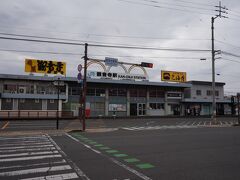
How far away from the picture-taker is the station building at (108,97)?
Answer: 132ft

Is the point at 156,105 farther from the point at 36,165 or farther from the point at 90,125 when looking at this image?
the point at 36,165

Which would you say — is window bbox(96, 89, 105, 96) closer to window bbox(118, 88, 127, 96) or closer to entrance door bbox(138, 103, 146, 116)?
window bbox(118, 88, 127, 96)

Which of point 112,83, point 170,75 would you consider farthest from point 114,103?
point 170,75

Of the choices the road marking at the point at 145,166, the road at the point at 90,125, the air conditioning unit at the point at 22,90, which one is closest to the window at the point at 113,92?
the air conditioning unit at the point at 22,90

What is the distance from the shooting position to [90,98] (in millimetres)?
45469

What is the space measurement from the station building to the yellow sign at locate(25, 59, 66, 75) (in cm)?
106

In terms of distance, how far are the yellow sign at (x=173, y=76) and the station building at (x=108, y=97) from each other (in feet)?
3.82

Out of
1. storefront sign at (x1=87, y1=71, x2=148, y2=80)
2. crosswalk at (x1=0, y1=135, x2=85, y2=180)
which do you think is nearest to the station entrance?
storefront sign at (x1=87, y1=71, x2=148, y2=80)

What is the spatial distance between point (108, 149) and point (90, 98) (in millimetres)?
34145

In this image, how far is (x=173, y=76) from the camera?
168ft

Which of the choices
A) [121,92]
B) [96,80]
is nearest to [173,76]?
[121,92]

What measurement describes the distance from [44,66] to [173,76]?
25.0 m

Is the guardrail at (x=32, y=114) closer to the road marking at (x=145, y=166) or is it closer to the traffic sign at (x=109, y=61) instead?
the traffic sign at (x=109, y=61)

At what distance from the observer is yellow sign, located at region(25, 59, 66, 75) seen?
40469mm
